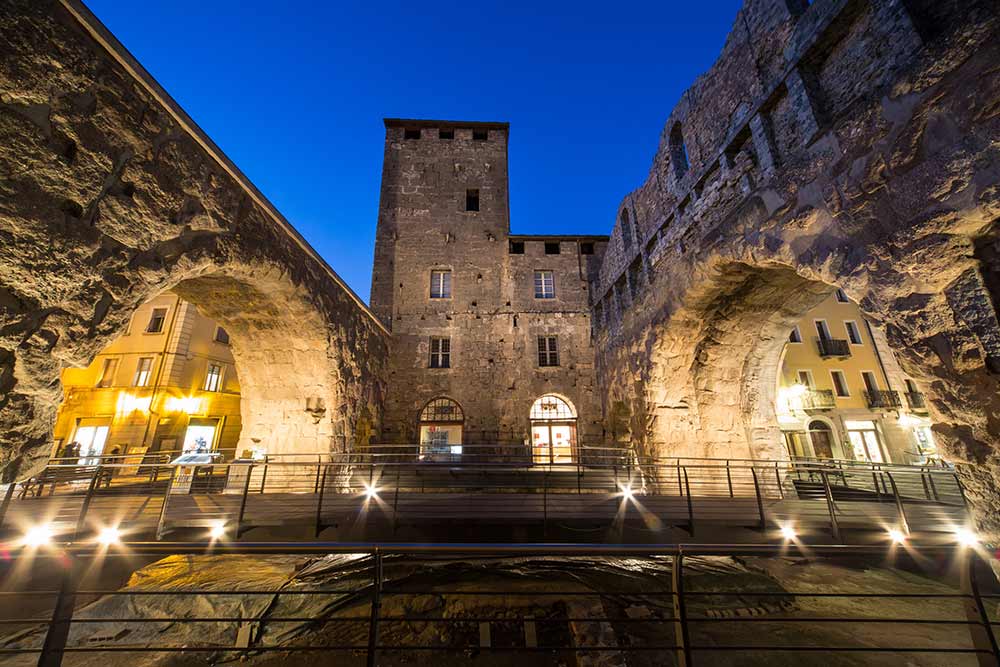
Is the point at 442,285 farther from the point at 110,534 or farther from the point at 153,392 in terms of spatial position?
the point at 110,534

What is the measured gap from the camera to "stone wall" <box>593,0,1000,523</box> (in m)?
3.03

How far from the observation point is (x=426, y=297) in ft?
44.0

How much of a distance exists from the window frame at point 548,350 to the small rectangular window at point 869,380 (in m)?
13.5

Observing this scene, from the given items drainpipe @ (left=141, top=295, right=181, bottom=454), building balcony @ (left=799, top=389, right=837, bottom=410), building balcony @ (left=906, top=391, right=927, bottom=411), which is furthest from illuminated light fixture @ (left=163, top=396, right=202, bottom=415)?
building balcony @ (left=906, top=391, right=927, bottom=411)

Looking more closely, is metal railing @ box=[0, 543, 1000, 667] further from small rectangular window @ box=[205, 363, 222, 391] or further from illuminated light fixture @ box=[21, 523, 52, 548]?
small rectangular window @ box=[205, 363, 222, 391]

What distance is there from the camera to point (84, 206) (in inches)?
120

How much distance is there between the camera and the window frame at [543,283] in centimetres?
1373

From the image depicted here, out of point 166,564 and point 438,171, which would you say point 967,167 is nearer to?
point 166,564

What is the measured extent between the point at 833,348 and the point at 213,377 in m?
24.6

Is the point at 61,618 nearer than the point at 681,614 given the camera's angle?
Yes

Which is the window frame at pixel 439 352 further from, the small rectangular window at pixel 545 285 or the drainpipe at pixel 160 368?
the drainpipe at pixel 160 368

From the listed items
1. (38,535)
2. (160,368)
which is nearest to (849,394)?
(38,535)

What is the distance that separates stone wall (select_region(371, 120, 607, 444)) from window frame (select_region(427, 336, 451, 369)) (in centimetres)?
14

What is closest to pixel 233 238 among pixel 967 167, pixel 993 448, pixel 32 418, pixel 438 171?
pixel 32 418
